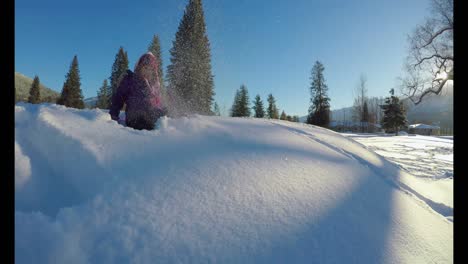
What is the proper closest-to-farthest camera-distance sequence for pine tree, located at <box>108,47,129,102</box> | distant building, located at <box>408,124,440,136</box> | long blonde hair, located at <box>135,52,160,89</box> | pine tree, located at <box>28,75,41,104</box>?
long blonde hair, located at <box>135,52,160,89</box>, pine tree, located at <box>108,47,129,102</box>, pine tree, located at <box>28,75,41,104</box>, distant building, located at <box>408,124,440,136</box>

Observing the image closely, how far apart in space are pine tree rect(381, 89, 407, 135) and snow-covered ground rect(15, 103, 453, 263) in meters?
35.6

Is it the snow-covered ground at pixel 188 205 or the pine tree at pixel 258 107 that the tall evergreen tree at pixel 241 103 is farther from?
the snow-covered ground at pixel 188 205

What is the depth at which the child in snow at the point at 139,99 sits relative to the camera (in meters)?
2.67

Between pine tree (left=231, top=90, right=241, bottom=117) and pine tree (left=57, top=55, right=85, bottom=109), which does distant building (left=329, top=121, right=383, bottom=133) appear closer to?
pine tree (left=231, top=90, right=241, bottom=117)

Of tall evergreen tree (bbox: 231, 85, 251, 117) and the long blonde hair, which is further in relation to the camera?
tall evergreen tree (bbox: 231, 85, 251, 117)

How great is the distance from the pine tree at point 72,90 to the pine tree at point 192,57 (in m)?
17.6

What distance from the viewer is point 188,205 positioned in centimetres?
112

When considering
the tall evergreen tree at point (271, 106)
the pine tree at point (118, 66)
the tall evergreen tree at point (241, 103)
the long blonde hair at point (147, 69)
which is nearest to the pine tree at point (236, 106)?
the tall evergreen tree at point (241, 103)

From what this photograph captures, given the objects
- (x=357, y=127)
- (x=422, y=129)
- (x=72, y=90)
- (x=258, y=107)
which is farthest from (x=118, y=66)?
(x=422, y=129)

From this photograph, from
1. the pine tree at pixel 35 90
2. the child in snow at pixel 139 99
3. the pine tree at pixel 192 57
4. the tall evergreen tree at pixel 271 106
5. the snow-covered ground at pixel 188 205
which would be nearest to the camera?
the snow-covered ground at pixel 188 205

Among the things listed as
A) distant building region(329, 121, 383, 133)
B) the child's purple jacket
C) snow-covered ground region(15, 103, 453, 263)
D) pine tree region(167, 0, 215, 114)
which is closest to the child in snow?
the child's purple jacket

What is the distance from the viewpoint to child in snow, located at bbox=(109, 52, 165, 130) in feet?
8.75

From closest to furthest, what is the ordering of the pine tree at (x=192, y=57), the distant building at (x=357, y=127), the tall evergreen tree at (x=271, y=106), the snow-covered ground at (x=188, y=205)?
the snow-covered ground at (x=188, y=205) < the pine tree at (x=192, y=57) < the distant building at (x=357, y=127) < the tall evergreen tree at (x=271, y=106)
